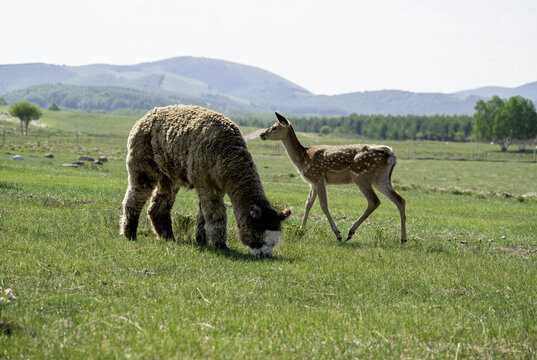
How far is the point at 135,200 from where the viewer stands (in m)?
11.6

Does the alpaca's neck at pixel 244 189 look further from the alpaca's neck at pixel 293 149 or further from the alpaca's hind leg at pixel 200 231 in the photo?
the alpaca's neck at pixel 293 149

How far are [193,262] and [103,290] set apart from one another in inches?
90.6

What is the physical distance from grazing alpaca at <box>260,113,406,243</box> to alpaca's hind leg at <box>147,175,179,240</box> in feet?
11.4

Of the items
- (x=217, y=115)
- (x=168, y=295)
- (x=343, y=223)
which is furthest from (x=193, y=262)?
(x=343, y=223)

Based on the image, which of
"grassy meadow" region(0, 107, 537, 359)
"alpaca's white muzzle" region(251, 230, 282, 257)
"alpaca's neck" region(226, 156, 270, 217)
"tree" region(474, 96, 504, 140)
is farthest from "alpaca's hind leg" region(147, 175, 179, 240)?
"tree" region(474, 96, 504, 140)

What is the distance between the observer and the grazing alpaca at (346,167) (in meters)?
13.1

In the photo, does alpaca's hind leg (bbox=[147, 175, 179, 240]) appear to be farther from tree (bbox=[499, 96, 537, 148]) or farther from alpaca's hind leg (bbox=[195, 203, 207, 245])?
tree (bbox=[499, 96, 537, 148])

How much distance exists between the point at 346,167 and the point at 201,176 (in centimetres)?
464

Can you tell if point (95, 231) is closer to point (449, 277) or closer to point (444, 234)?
point (449, 277)

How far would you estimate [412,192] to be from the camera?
34.3 metres

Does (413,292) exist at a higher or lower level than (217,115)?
lower

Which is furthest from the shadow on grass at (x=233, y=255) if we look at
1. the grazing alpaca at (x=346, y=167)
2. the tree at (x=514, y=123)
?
the tree at (x=514, y=123)

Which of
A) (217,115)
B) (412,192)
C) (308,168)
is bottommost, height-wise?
(412,192)

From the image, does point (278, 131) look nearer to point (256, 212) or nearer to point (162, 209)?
point (162, 209)
